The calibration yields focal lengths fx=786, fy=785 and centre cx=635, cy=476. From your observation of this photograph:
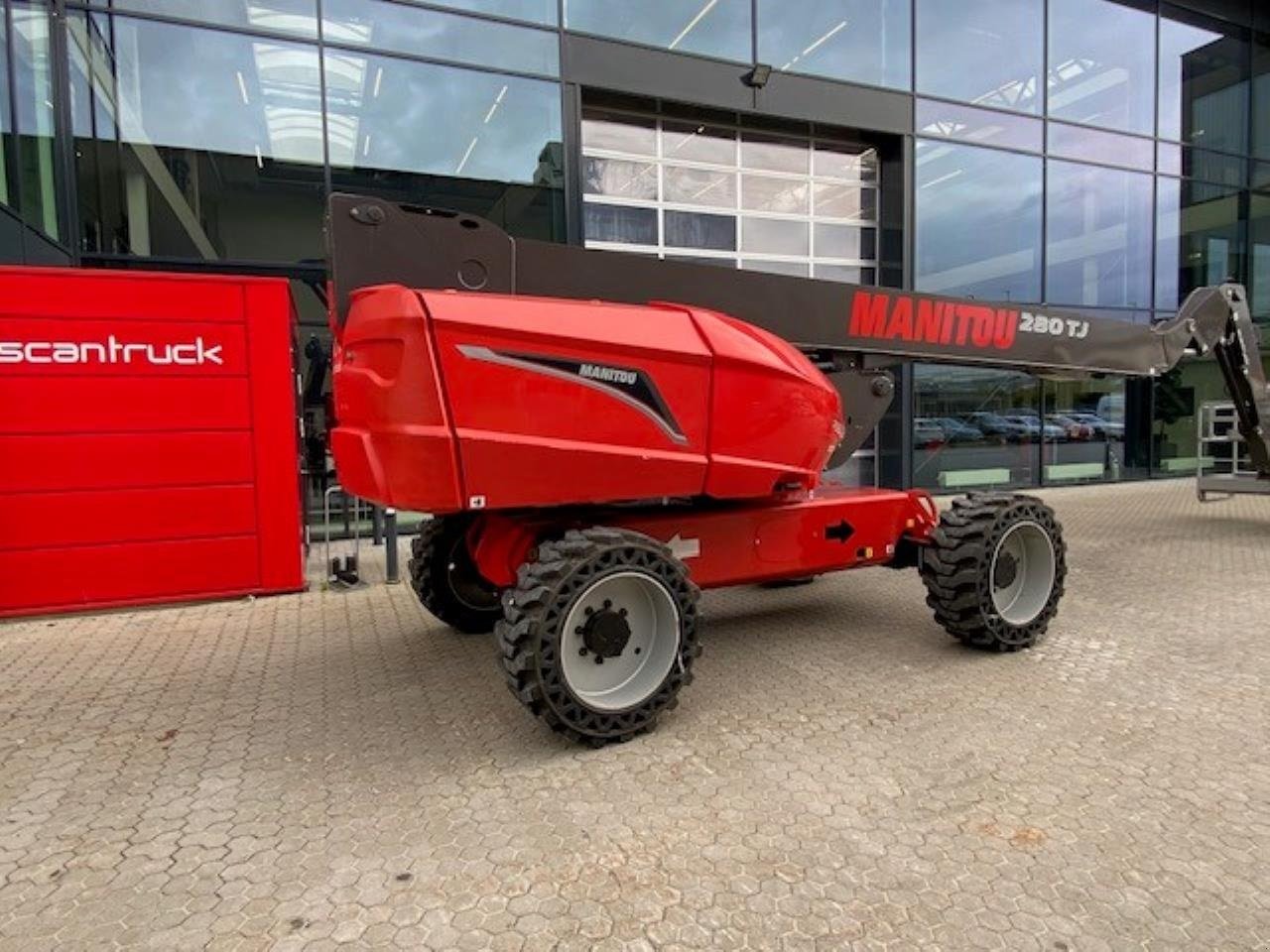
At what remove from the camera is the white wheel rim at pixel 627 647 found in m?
3.75

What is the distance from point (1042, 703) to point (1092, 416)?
41.1 ft

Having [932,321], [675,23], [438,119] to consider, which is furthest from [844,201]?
[932,321]

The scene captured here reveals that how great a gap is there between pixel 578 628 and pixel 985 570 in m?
2.70

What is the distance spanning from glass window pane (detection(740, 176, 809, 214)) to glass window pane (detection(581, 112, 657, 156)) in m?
1.60

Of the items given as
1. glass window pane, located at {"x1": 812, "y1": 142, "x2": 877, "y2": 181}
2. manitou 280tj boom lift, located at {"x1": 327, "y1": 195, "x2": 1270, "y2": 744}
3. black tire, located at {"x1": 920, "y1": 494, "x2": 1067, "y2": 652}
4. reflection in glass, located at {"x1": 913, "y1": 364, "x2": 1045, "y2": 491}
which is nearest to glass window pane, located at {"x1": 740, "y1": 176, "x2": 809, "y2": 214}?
glass window pane, located at {"x1": 812, "y1": 142, "x2": 877, "y2": 181}

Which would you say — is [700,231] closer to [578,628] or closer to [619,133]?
[619,133]

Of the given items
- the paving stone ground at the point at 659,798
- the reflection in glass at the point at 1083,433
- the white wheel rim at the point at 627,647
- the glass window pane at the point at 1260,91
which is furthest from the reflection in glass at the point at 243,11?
the glass window pane at the point at 1260,91

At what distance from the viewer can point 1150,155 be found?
14.8 meters

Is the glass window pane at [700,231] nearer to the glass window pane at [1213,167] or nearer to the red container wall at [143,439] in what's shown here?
the red container wall at [143,439]

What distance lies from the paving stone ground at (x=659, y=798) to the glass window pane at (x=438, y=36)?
297 inches

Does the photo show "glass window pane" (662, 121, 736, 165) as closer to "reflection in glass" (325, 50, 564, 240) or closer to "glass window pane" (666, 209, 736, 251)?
"glass window pane" (666, 209, 736, 251)

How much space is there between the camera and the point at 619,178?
11.2 meters

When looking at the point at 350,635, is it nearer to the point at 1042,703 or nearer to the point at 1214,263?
the point at 1042,703

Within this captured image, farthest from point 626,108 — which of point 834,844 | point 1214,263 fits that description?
point 1214,263
